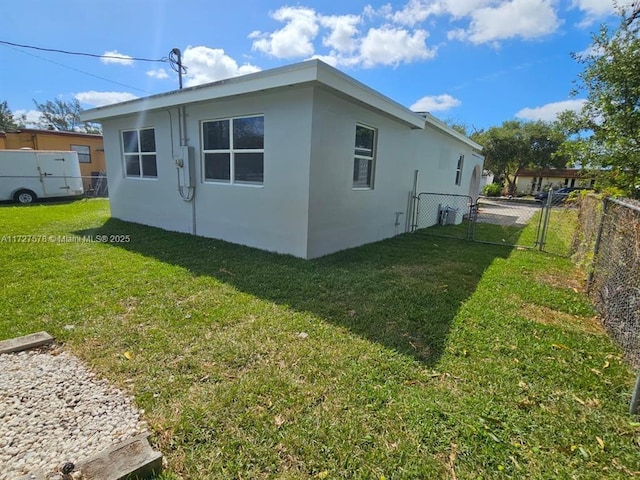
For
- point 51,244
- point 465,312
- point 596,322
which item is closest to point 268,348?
point 465,312

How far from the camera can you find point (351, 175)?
21.6 feet

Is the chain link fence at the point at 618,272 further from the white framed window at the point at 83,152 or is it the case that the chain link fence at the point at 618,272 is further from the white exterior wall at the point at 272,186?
the white framed window at the point at 83,152

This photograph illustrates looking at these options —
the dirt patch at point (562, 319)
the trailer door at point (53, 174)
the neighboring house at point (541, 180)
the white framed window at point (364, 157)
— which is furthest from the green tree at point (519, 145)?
the trailer door at point (53, 174)

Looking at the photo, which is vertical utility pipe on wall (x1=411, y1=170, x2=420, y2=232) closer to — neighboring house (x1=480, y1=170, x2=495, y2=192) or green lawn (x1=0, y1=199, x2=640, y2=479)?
green lawn (x1=0, y1=199, x2=640, y2=479)

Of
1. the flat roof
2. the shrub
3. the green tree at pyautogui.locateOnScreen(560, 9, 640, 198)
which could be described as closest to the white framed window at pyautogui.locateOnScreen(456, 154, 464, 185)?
the flat roof

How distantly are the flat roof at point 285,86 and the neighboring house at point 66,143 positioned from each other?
438 inches

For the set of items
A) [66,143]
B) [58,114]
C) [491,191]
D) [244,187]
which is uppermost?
[58,114]

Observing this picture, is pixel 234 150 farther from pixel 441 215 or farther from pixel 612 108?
pixel 441 215

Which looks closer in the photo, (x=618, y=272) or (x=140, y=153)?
(x=618, y=272)

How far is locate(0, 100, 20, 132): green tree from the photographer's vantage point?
40631 millimetres

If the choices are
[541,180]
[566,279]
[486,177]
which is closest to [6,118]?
[566,279]

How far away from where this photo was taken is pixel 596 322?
12.5ft

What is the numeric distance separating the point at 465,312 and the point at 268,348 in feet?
8.24

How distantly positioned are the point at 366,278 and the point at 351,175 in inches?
100
